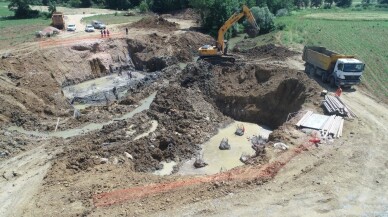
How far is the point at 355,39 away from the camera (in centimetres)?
4356

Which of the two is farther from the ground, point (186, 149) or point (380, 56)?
point (380, 56)

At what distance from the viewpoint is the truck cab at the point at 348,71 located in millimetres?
27688

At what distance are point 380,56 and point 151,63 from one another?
931 inches

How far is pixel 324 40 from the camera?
43469mm

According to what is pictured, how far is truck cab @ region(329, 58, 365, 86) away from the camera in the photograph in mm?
27688

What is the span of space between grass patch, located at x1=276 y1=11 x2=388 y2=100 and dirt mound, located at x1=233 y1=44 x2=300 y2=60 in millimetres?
3568

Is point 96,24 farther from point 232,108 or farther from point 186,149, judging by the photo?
point 186,149

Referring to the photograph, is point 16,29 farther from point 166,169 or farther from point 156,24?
point 166,169

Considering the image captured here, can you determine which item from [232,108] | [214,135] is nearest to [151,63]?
[232,108]

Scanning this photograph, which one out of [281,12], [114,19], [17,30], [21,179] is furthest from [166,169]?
[281,12]

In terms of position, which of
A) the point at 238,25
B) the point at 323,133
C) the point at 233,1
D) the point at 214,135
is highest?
the point at 233,1

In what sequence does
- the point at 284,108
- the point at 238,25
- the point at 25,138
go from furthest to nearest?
the point at 238,25
the point at 284,108
the point at 25,138

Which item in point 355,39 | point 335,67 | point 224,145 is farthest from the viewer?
point 355,39

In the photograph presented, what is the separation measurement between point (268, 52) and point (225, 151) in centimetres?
1703
